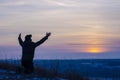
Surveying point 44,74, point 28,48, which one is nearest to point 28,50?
point 28,48

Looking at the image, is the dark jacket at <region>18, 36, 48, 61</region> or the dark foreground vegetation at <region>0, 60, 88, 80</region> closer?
the dark foreground vegetation at <region>0, 60, 88, 80</region>

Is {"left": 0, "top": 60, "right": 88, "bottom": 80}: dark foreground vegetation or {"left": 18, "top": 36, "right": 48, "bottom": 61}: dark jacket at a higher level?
{"left": 18, "top": 36, "right": 48, "bottom": 61}: dark jacket

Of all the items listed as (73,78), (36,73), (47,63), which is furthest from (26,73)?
(47,63)

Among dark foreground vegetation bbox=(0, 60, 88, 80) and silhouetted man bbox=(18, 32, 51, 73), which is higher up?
silhouetted man bbox=(18, 32, 51, 73)

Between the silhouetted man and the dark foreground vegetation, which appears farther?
the silhouetted man

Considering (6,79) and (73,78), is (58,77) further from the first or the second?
(6,79)

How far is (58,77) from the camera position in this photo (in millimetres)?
21859

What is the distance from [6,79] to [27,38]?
3240 mm

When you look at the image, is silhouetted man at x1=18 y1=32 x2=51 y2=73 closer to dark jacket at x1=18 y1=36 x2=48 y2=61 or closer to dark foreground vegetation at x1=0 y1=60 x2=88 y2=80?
dark jacket at x1=18 y1=36 x2=48 y2=61

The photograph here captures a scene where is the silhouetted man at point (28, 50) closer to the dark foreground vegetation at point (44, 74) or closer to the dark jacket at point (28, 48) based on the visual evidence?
the dark jacket at point (28, 48)

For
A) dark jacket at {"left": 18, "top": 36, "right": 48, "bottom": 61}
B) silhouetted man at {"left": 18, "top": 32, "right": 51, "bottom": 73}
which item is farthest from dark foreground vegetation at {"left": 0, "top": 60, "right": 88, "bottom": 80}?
dark jacket at {"left": 18, "top": 36, "right": 48, "bottom": 61}

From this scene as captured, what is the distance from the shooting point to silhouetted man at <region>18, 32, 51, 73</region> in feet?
73.6

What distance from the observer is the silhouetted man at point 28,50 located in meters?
22.4

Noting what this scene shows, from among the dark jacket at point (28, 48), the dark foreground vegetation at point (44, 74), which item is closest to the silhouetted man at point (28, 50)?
the dark jacket at point (28, 48)
